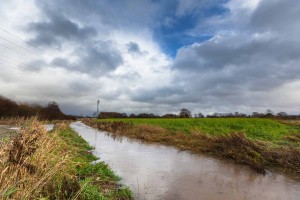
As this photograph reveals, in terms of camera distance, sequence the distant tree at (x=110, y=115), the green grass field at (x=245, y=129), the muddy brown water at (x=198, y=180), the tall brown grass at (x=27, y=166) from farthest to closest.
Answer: the distant tree at (x=110, y=115)
the green grass field at (x=245, y=129)
the muddy brown water at (x=198, y=180)
the tall brown grass at (x=27, y=166)

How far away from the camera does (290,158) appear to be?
11.3m

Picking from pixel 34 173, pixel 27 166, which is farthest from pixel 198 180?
pixel 27 166

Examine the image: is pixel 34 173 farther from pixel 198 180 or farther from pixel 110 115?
pixel 110 115

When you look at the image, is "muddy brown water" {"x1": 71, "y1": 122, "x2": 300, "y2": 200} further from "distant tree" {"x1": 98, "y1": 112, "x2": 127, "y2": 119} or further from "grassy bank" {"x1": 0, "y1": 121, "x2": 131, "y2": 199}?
"distant tree" {"x1": 98, "y1": 112, "x2": 127, "y2": 119}

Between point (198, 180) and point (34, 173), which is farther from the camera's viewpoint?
point (198, 180)

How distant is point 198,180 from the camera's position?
879 centimetres

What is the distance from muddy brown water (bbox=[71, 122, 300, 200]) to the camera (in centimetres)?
729

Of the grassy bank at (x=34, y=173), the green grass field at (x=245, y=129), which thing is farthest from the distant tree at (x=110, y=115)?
the grassy bank at (x=34, y=173)

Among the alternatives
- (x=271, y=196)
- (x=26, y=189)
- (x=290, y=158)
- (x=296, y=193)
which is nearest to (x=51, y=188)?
(x=26, y=189)

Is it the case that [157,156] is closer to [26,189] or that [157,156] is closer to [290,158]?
[290,158]

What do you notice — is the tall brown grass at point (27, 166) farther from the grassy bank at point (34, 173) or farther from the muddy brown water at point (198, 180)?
the muddy brown water at point (198, 180)

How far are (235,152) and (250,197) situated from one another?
589 centimetres

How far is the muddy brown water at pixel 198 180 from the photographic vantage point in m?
7.29

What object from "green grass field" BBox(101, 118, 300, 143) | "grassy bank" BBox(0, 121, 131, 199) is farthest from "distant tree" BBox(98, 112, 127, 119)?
"grassy bank" BBox(0, 121, 131, 199)
